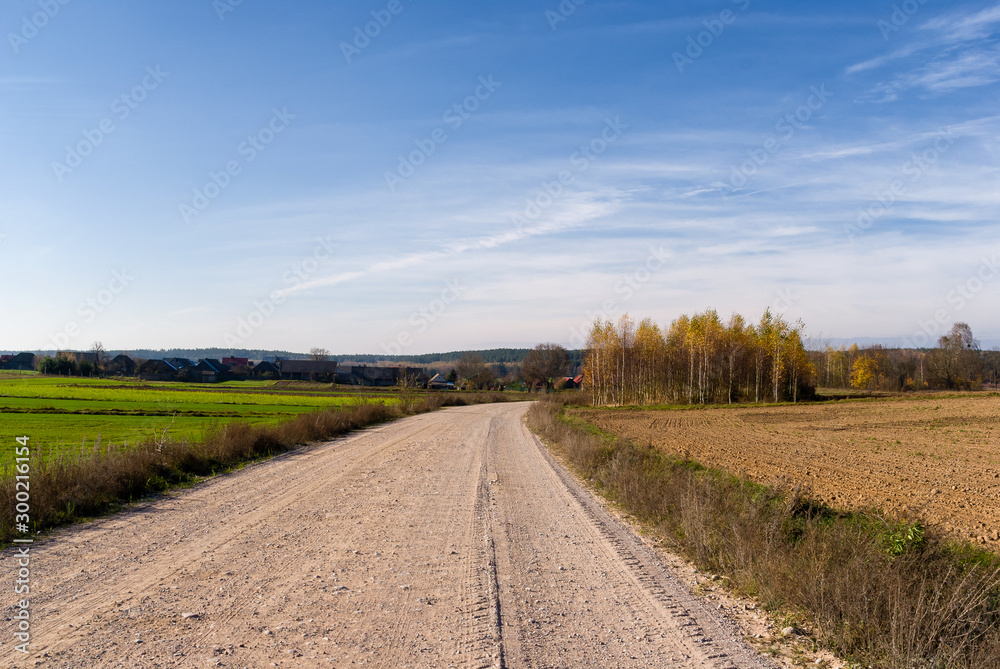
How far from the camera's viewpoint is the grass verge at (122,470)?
10008 mm

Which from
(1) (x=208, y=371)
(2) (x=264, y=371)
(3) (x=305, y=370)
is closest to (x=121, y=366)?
(1) (x=208, y=371)

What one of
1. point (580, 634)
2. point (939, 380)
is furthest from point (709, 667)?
point (939, 380)

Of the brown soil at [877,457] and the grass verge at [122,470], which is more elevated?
the grass verge at [122,470]

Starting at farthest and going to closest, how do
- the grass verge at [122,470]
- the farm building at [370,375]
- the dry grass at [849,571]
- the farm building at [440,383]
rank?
the farm building at [370,375]
the farm building at [440,383]
the grass verge at [122,470]
the dry grass at [849,571]

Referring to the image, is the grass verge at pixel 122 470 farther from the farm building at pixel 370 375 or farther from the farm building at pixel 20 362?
the farm building at pixel 20 362

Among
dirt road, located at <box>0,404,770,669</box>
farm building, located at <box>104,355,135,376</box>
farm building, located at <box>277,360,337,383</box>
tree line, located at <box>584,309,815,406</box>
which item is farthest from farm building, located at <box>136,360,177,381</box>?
dirt road, located at <box>0,404,770,669</box>

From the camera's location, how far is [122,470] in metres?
12.8

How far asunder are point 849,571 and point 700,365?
7438 cm

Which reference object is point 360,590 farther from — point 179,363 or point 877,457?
point 179,363

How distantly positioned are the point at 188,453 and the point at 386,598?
11951 mm

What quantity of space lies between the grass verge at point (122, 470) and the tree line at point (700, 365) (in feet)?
200

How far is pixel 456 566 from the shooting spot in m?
8.10

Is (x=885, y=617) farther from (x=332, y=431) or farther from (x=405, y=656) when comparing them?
(x=332, y=431)

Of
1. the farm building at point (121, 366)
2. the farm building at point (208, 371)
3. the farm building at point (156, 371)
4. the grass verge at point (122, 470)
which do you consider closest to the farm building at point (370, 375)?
the farm building at point (208, 371)
